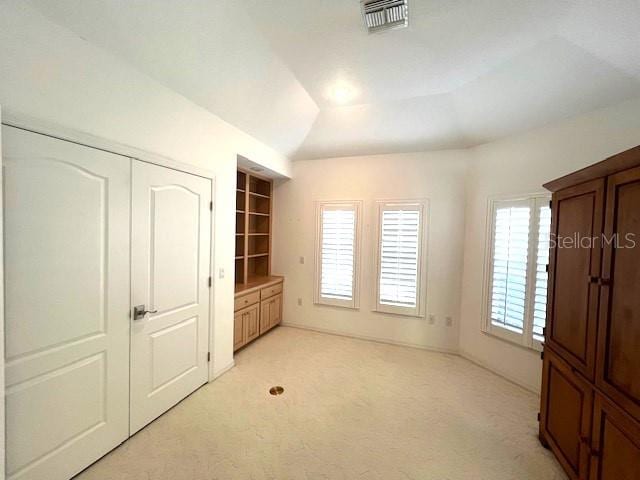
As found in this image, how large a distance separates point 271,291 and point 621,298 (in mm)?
3661

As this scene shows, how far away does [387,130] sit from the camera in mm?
3441

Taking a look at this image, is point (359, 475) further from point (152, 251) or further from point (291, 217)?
point (291, 217)

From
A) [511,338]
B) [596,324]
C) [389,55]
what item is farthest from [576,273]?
[389,55]

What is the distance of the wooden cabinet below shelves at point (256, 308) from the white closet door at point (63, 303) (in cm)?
147

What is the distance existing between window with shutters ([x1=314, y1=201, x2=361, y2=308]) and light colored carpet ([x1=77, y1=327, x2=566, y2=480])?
1.10 meters

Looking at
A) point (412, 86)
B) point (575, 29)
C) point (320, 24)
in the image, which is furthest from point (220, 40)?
point (575, 29)

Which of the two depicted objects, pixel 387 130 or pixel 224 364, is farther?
pixel 387 130

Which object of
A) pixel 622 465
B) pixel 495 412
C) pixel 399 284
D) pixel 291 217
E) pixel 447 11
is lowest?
pixel 495 412

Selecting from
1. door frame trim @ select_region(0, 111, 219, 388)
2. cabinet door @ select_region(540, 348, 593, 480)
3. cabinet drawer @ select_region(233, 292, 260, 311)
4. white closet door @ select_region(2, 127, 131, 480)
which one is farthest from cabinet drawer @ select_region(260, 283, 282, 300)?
cabinet door @ select_region(540, 348, 593, 480)

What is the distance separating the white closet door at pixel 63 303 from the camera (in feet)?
4.56

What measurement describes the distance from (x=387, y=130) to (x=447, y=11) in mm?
1614

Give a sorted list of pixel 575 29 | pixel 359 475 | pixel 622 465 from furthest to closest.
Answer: pixel 575 29, pixel 359 475, pixel 622 465

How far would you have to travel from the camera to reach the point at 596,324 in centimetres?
149

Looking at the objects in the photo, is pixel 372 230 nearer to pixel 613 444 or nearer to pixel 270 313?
pixel 270 313
